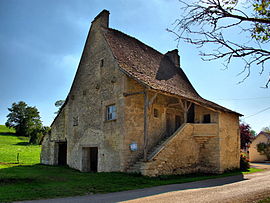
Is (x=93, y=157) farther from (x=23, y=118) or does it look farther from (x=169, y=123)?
(x=23, y=118)

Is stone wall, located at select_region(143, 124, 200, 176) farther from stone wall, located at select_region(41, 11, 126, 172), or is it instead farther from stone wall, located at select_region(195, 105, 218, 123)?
stone wall, located at select_region(41, 11, 126, 172)

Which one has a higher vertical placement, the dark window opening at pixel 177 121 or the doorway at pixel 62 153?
the dark window opening at pixel 177 121

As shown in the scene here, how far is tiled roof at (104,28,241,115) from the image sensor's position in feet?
49.9

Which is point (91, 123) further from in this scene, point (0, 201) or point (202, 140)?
point (0, 201)

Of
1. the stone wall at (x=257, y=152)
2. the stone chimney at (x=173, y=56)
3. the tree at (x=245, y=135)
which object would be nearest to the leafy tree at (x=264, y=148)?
the stone wall at (x=257, y=152)

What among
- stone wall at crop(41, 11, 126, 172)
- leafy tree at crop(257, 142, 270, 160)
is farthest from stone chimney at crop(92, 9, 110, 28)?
leafy tree at crop(257, 142, 270, 160)

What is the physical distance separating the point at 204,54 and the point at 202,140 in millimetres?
11483

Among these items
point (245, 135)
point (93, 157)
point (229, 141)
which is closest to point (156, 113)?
point (229, 141)

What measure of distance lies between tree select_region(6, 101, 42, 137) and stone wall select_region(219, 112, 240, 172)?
161 feet

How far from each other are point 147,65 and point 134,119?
4928 mm

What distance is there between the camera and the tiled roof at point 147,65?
15195 millimetres

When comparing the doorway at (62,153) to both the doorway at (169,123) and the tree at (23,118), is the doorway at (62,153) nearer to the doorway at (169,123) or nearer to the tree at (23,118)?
the doorway at (169,123)

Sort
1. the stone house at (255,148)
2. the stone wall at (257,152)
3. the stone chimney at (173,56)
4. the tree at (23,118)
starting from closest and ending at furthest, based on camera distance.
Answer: the stone chimney at (173,56) < the stone house at (255,148) < the stone wall at (257,152) < the tree at (23,118)

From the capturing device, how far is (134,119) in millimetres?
14680
